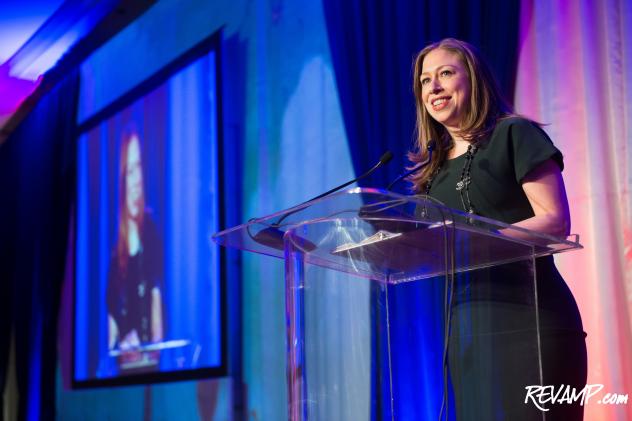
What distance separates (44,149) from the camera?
7.01 meters

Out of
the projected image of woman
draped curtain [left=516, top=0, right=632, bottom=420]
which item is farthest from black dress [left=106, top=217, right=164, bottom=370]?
draped curtain [left=516, top=0, right=632, bottom=420]

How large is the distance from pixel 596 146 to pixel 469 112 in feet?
3.90

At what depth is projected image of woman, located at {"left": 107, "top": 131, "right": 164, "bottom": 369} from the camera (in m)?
5.20

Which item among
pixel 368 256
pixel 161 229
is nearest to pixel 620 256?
pixel 368 256

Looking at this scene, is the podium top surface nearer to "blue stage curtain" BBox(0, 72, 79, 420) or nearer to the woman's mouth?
the woman's mouth

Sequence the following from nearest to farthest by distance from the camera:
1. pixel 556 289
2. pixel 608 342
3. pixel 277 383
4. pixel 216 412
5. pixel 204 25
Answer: pixel 556 289 < pixel 608 342 < pixel 277 383 < pixel 216 412 < pixel 204 25

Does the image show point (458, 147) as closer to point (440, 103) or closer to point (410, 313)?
point (440, 103)

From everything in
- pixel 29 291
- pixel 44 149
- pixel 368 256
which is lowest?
pixel 368 256

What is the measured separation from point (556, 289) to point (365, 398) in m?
0.41

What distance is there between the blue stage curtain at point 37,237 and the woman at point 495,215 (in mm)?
5193

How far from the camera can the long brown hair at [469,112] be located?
5.54 feet

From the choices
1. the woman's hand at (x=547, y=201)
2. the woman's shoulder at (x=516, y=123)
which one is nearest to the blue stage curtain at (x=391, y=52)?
the woman's shoulder at (x=516, y=123)

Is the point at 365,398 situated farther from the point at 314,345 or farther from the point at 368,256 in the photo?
the point at 368,256

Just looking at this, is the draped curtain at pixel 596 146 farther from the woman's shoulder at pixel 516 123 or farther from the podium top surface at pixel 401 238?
the podium top surface at pixel 401 238
